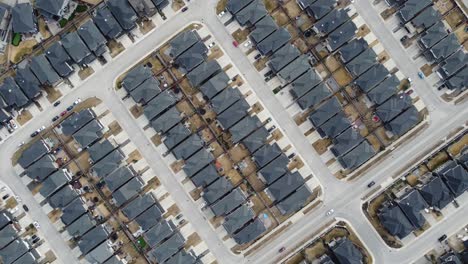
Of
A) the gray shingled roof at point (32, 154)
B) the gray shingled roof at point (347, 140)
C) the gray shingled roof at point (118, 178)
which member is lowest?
the gray shingled roof at point (347, 140)

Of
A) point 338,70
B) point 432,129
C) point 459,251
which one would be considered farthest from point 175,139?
point 459,251

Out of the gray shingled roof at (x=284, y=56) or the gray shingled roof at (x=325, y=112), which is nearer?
the gray shingled roof at (x=325, y=112)

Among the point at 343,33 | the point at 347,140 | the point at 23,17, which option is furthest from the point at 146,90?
the point at 347,140

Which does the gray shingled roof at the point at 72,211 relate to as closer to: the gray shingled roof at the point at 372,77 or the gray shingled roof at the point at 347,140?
the gray shingled roof at the point at 347,140

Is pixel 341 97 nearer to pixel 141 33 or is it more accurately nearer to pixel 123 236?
pixel 141 33

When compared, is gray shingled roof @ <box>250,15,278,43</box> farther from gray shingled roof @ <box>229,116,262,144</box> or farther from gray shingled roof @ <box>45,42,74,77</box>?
gray shingled roof @ <box>45,42,74,77</box>

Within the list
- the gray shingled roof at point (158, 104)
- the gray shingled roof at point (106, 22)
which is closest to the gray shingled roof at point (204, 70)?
the gray shingled roof at point (158, 104)
